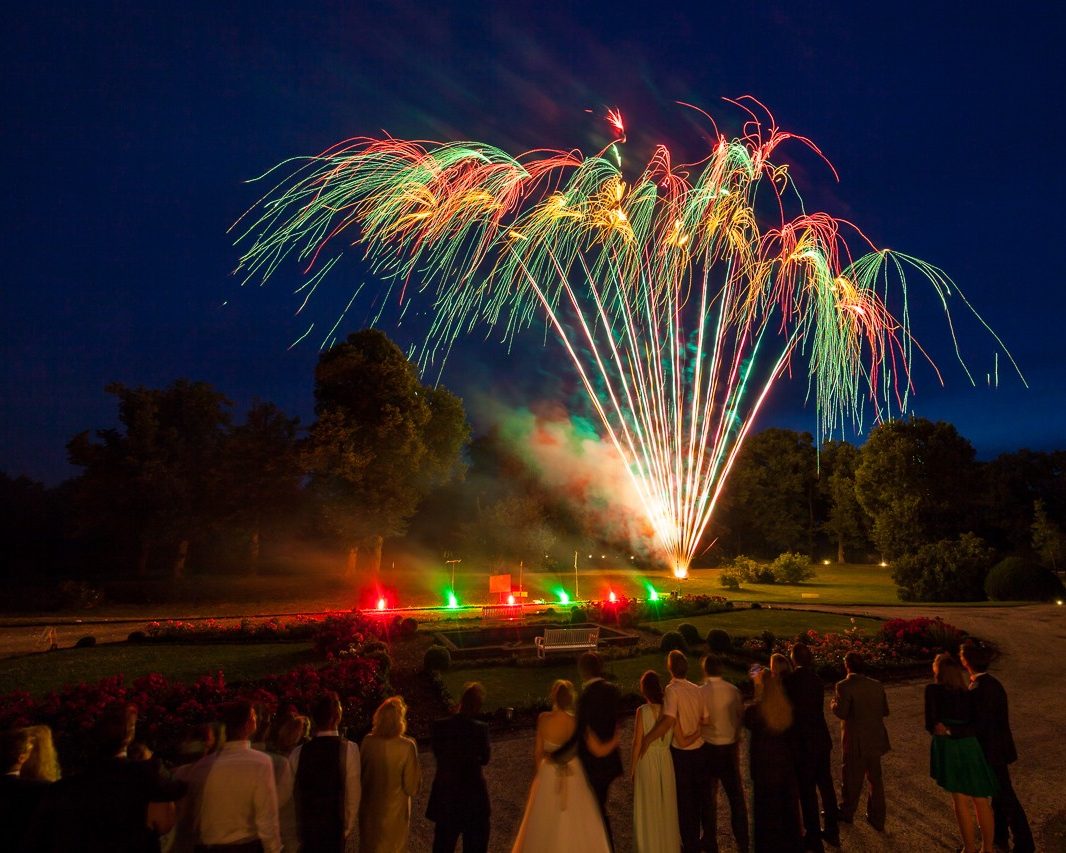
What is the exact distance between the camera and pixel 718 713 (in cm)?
606

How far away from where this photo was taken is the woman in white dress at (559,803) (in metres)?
4.98

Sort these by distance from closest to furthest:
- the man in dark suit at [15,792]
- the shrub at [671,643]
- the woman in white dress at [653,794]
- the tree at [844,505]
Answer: the man in dark suit at [15,792] → the woman in white dress at [653,794] → the shrub at [671,643] → the tree at [844,505]

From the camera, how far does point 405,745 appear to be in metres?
5.08

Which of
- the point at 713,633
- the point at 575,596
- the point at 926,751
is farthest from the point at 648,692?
the point at 575,596

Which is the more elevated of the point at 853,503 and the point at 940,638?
the point at 853,503

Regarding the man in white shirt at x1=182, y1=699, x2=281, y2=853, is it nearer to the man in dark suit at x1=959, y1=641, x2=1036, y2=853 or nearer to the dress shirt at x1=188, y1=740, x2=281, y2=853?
the dress shirt at x1=188, y1=740, x2=281, y2=853

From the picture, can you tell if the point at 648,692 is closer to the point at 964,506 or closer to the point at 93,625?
the point at 93,625

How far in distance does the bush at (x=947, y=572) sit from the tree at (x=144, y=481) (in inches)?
1561

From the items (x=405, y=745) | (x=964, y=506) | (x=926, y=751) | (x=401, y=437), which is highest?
(x=401, y=437)

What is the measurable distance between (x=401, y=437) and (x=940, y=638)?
2582 cm

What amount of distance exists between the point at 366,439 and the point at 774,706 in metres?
31.0

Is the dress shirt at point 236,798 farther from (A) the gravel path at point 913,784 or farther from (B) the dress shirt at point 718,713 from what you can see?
(B) the dress shirt at point 718,713

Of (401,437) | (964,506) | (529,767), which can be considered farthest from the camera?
(964,506)

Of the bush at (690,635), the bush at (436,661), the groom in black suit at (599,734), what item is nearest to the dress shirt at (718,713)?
the groom in black suit at (599,734)
